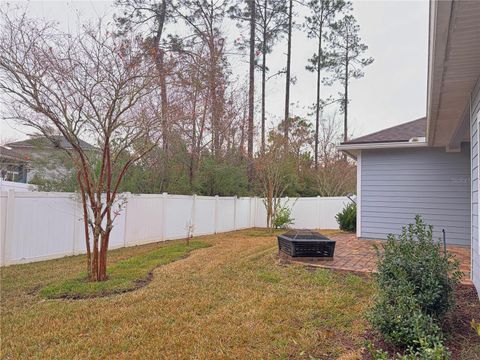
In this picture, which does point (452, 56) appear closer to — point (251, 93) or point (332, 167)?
point (251, 93)

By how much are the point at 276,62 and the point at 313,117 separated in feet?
13.3

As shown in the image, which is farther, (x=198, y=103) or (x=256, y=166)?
(x=256, y=166)

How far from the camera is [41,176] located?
1030 cm

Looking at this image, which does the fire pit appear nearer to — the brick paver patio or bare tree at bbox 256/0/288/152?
the brick paver patio

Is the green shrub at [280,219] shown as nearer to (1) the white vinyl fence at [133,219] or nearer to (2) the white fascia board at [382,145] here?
(1) the white vinyl fence at [133,219]

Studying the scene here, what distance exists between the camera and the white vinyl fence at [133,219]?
6000 mm

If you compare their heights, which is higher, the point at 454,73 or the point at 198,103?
the point at 198,103

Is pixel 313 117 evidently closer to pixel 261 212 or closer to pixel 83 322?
pixel 261 212

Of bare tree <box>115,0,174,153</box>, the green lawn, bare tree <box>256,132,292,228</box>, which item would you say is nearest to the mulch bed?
the green lawn

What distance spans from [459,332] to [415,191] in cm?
615

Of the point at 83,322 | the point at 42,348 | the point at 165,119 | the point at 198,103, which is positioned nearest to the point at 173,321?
the point at 83,322

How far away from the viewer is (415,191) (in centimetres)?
865

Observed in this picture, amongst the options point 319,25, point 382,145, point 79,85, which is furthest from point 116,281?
point 319,25

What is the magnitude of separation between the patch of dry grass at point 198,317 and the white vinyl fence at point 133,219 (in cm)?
75
